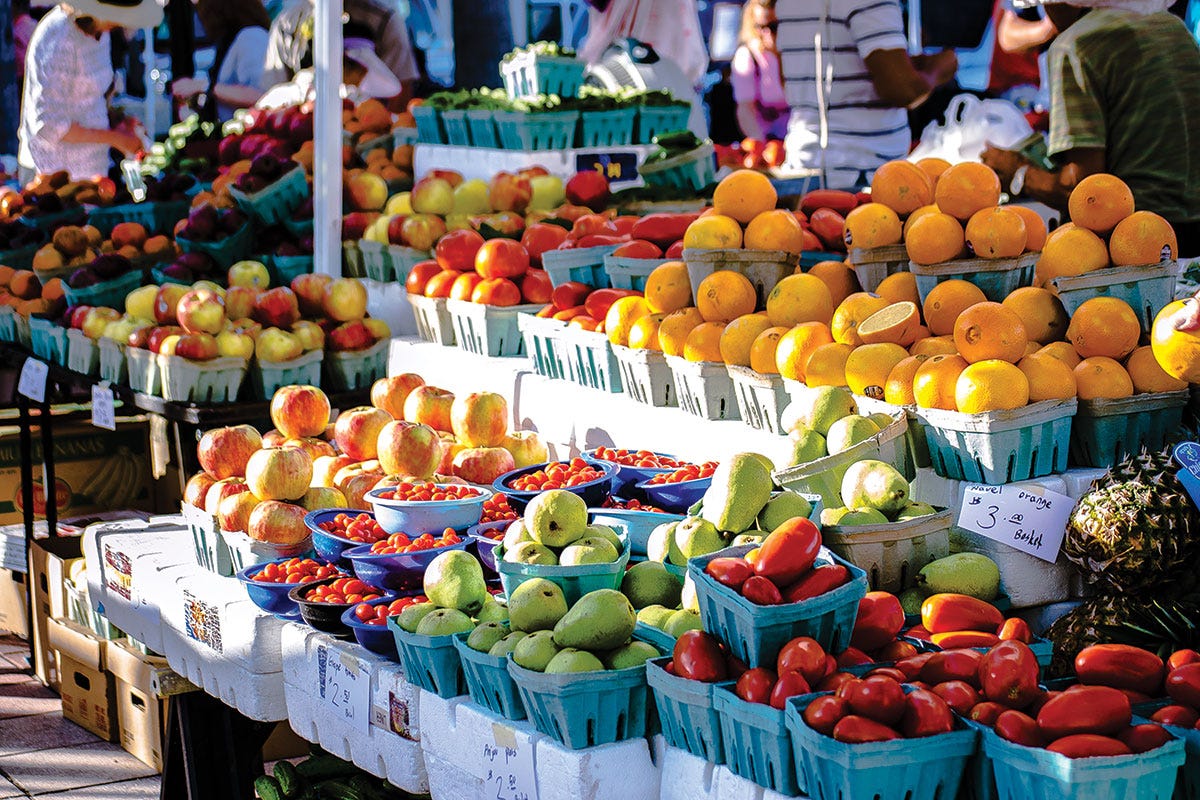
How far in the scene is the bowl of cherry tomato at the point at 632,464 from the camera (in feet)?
9.77

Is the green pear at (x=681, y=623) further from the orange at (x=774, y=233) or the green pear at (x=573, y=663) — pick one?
the orange at (x=774, y=233)

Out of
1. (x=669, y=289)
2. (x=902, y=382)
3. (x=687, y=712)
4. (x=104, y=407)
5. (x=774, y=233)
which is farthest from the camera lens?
(x=104, y=407)

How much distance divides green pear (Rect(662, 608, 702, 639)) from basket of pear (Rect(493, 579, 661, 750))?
5cm

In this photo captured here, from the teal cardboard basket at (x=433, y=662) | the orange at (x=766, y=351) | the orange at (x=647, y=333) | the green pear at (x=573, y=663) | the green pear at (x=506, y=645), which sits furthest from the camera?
the orange at (x=647, y=333)

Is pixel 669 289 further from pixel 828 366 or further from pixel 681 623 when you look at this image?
pixel 681 623

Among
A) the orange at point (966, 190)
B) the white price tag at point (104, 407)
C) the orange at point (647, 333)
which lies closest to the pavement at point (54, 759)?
the white price tag at point (104, 407)

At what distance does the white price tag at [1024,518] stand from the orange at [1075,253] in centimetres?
50

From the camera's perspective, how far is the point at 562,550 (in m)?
2.48

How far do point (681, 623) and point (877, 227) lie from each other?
1213 mm

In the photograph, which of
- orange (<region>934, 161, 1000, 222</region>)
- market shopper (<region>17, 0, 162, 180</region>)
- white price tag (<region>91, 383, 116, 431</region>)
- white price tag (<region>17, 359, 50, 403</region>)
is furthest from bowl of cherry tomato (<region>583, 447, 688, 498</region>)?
market shopper (<region>17, 0, 162, 180</region>)

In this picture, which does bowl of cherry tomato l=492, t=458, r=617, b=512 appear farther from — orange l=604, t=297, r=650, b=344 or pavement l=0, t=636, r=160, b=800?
pavement l=0, t=636, r=160, b=800

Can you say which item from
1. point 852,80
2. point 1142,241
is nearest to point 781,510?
point 1142,241

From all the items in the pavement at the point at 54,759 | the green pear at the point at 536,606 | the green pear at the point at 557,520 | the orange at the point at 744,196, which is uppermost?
the orange at the point at 744,196

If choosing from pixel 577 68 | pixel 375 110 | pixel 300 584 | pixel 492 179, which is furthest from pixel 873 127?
pixel 300 584
